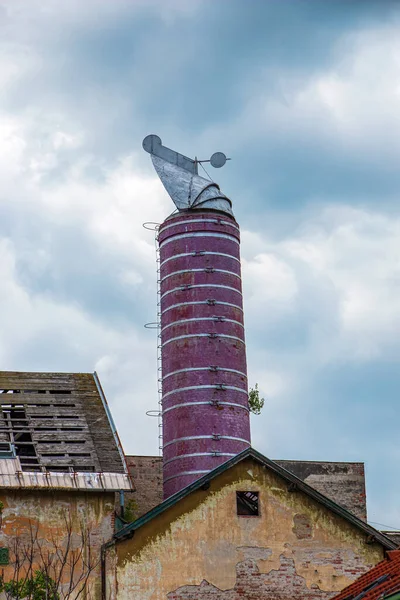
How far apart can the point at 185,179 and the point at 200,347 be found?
6.23 metres

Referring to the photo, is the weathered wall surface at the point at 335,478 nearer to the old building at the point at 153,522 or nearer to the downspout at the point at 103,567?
the old building at the point at 153,522

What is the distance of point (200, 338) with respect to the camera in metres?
37.4

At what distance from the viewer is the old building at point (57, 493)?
27670 mm

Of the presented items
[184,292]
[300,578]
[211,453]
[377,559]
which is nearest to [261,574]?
[300,578]

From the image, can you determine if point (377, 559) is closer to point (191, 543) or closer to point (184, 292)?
point (191, 543)

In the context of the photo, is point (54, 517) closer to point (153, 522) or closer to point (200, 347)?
point (153, 522)

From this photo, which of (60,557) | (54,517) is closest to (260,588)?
(60,557)

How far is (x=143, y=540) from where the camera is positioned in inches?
1061

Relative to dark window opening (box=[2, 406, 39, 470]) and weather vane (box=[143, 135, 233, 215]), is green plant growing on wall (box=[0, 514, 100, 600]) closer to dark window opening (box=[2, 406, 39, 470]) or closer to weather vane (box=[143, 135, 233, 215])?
dark window opening (box=[2, 406, 39, 470])

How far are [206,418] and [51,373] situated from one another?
507 cm

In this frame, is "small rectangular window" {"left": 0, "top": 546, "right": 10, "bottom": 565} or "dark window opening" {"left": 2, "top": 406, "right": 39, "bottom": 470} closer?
"small rectangular window" {"left": 0, "top": 546, "right": 10, "bottom": 565}

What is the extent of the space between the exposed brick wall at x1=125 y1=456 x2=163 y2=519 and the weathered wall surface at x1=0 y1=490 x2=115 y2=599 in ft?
39.2

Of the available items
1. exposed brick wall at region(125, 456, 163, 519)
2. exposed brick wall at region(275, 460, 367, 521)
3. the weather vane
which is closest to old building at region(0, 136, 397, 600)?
exposed brick wall at region(125, 456, 163, 519)

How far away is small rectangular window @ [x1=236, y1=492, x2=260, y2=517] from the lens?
92.9ft
